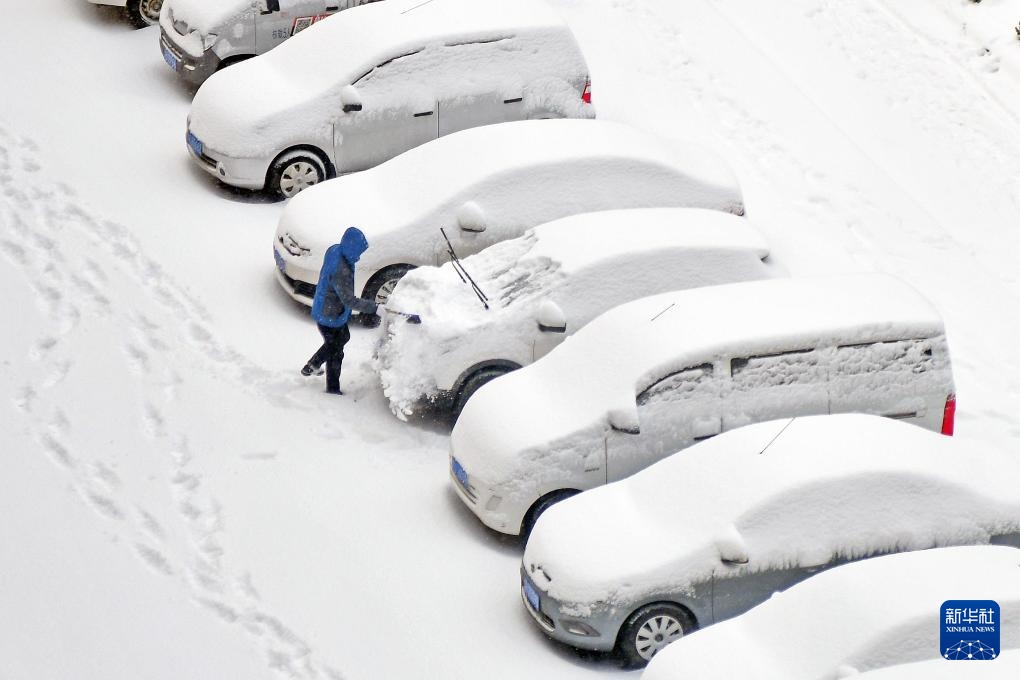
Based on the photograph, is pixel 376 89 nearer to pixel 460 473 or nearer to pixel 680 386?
pixel 460 473

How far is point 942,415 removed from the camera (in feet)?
35.6

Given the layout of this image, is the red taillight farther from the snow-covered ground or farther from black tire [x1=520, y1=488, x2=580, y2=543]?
black tire [x1=520, y1=488, x2=580, y2=543]

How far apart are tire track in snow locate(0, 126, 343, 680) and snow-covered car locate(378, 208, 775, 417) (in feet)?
3.83

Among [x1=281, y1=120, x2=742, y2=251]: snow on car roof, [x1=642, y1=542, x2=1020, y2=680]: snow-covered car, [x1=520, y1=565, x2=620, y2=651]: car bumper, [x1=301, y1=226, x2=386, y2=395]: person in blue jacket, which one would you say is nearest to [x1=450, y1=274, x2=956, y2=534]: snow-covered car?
[x1=520, y1=565, x2=620, y2=651]: car bumper

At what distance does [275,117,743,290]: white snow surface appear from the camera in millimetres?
12477

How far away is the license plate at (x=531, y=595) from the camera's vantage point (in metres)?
9.34

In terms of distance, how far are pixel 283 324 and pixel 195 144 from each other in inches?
105

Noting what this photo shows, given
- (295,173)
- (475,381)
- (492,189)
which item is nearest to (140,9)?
(295,173)

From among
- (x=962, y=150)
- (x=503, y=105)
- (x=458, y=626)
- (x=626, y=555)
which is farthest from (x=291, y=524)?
(x=962, y=150)

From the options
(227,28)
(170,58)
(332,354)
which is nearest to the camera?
(332,354)

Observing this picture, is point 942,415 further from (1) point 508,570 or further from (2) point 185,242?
(2) point 185,242

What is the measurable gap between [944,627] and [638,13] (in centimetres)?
1199

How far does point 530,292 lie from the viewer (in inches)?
449

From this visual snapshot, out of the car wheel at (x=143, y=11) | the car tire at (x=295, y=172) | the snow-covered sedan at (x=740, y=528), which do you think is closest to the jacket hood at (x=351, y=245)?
the car tire at (x=295, y=172)
